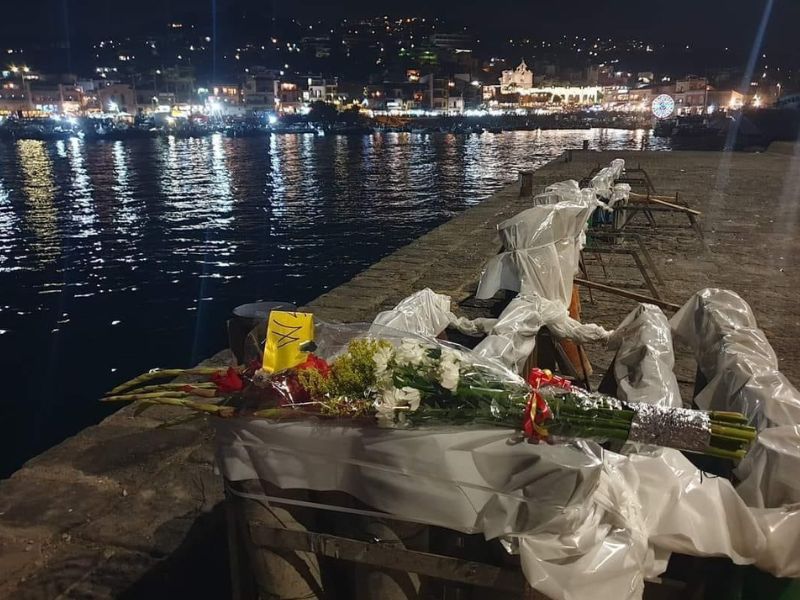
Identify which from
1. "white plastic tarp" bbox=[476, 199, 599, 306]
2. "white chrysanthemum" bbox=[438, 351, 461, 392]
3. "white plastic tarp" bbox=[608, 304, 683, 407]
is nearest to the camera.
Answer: "white chrysanthemum" bbox=[438, 351, 461, 392]

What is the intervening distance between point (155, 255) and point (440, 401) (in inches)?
704

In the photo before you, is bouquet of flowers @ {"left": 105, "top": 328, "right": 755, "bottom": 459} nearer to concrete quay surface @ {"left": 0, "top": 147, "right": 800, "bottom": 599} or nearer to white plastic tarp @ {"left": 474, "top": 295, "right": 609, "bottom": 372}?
white plastic tarp @ {"left": 474, "top": 295, "right": 609, "bottom": 372}

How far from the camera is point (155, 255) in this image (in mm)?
17859

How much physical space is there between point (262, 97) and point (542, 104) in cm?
7444

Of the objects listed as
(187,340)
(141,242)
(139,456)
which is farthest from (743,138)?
(139,456)

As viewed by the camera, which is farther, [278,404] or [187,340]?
[187,340]

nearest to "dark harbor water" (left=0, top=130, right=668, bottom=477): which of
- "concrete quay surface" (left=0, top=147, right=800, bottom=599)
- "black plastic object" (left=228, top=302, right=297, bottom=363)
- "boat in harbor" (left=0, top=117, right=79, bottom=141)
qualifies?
"concrete quay surface" (left=0, top=147, right=800, bottom=599)

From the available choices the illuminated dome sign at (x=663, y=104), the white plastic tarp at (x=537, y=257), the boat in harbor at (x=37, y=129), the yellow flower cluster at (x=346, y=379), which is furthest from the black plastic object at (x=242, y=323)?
the boat in harbor at (x=37, y=129)

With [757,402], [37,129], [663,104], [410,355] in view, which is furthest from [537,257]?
[37,129]

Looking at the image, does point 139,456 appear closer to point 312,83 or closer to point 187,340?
point 187,340

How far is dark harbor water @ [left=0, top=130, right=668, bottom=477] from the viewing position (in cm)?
958

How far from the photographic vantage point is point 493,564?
73.4 inches

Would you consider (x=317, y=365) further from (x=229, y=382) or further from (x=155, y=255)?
(x=155, y=255)

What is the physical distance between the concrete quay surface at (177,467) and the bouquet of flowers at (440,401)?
4.22 feet
